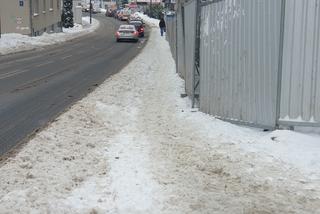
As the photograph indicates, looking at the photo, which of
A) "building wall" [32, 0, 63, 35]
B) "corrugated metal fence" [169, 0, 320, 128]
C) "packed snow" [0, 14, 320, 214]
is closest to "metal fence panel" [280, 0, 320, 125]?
"corrugated metal fence" [169, 0, 320, 128]

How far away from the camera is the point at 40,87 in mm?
15883

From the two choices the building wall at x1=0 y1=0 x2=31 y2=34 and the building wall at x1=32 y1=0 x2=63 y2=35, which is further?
the building wall at x1=32 y1=0 x2=63 y2=35

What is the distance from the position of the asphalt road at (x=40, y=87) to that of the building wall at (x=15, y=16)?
15.7 m

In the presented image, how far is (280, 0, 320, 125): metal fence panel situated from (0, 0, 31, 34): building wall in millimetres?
35876

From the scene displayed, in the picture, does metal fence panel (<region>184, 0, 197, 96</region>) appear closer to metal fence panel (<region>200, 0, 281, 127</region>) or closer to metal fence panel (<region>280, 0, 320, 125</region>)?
metal fence panel (<region>200, 0, 281, 127</region>)

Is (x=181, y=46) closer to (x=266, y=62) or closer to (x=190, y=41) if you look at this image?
(x=190, y=41)

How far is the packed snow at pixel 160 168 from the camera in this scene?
5977 mm

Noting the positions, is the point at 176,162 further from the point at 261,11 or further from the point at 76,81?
the point at 76,81

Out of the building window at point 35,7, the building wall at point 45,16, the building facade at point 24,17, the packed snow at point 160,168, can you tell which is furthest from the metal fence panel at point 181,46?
the building window at point 35,7

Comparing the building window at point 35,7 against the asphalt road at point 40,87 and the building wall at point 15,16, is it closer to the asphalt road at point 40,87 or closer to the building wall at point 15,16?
the building wall at point 15,16

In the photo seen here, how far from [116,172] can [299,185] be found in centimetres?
229

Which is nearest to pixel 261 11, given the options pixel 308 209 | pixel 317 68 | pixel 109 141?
pixel 317 68

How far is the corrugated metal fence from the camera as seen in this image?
810 centimetres

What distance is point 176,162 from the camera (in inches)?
301
